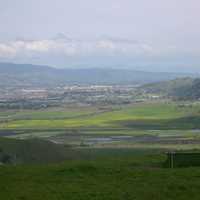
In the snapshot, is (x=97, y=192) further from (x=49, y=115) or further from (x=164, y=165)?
(x=49, y=115)

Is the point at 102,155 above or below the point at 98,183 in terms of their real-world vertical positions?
below

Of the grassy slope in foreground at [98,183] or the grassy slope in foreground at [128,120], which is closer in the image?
the grassy slope in foreground at [98,183]

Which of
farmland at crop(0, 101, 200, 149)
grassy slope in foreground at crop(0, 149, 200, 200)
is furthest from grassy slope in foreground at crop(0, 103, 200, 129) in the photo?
grassy slope in foreground at crop(0, 149, 200, 200)

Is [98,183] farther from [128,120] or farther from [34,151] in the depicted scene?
[128,120]

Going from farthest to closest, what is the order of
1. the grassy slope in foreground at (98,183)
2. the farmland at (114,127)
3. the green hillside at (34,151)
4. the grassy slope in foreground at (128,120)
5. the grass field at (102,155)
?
1. the grassy slope in foreground at (128,120)
2. the farmland at (114,127)
3. the green hillside at (34,151)
4. the grass field at (102,155)
5. the grassy slope in foreground at (98,183)

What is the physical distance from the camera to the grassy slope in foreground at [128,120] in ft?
462

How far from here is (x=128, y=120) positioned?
5969 inches

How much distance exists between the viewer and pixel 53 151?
6612 centimetres

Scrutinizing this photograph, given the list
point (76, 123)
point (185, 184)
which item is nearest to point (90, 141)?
point (76, 123)

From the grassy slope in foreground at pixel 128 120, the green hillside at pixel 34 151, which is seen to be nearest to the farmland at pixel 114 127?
the grassy slope in foreground at pixel 128 120

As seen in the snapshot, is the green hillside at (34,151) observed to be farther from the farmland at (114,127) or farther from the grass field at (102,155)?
the farmland at (114,127)

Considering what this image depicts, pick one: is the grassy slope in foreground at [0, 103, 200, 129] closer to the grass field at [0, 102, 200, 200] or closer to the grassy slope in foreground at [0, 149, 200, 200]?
the grass field at [0, 102, 200, 200]

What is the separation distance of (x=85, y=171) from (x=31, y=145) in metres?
37.2

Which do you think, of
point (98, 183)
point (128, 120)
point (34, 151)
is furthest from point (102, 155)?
point (128, 120)
